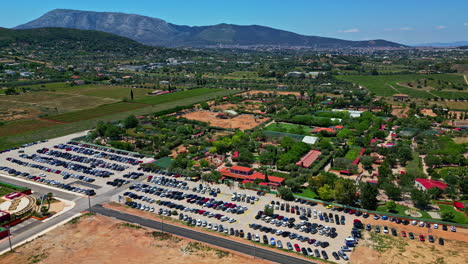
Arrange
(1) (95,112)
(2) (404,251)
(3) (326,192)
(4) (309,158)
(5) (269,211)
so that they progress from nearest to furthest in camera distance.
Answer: (2) (404,251) → (5) (269,211) → (3) (326,192) → (4) (309,158) → (1) (95,112)

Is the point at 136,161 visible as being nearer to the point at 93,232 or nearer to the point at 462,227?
the point at 93,232

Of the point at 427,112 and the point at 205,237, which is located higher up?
the point at 427,112

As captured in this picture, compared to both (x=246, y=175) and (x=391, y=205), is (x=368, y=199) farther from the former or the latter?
(x=246, y=175)

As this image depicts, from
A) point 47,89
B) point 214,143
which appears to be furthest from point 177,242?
point 47,89

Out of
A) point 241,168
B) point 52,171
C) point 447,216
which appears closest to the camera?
point 447,216

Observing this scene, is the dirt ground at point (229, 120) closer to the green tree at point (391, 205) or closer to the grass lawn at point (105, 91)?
the grass lawn at point (105, 91)

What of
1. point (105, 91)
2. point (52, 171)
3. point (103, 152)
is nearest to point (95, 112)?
point (105, 91)

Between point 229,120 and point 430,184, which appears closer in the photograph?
point 430,184

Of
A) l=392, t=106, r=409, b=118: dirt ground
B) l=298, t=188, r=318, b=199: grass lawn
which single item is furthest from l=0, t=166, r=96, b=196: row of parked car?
l=392, t=106, r=409, b=118: dirt ground

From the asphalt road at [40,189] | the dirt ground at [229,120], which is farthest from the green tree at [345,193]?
the dirt ground at [229,120]
